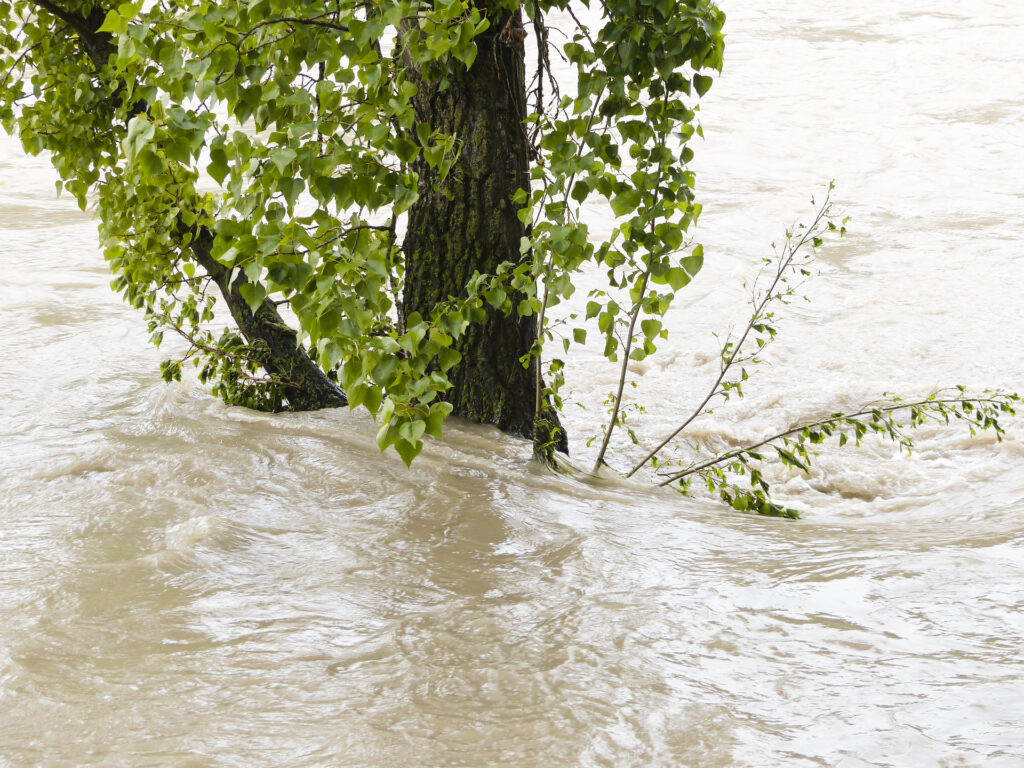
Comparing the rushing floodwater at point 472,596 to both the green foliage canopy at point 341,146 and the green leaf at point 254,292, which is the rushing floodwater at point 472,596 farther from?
the green leaf at point 254,292

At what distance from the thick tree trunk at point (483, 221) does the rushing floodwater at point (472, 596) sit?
0.26 m

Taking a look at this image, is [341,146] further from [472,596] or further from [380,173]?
[472,596]

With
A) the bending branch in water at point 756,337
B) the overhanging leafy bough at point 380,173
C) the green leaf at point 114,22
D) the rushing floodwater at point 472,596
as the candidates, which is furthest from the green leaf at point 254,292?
the bending branch in water at point 756,337

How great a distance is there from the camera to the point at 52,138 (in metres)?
4.57

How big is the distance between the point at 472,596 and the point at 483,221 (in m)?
1.81

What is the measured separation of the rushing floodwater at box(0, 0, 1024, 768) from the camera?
2.16 metres

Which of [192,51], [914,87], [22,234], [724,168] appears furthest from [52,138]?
[914,87]

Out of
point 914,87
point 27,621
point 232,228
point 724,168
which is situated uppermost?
point 914,87

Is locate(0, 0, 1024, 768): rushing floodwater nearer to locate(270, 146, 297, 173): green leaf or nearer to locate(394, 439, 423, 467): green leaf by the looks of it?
locate(394, 439, 423, 467): green leaf

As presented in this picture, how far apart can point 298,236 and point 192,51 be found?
49 centimetres

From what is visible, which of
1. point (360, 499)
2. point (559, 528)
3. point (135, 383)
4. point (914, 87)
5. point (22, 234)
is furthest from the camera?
point (914, 87)

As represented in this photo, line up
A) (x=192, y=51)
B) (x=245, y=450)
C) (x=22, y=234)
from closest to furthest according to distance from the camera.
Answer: (x=192, y=51) → (x=245, y=450) → (x=22, y=234)

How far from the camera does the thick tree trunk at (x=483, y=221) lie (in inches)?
159

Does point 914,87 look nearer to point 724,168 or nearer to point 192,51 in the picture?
point 724,168
